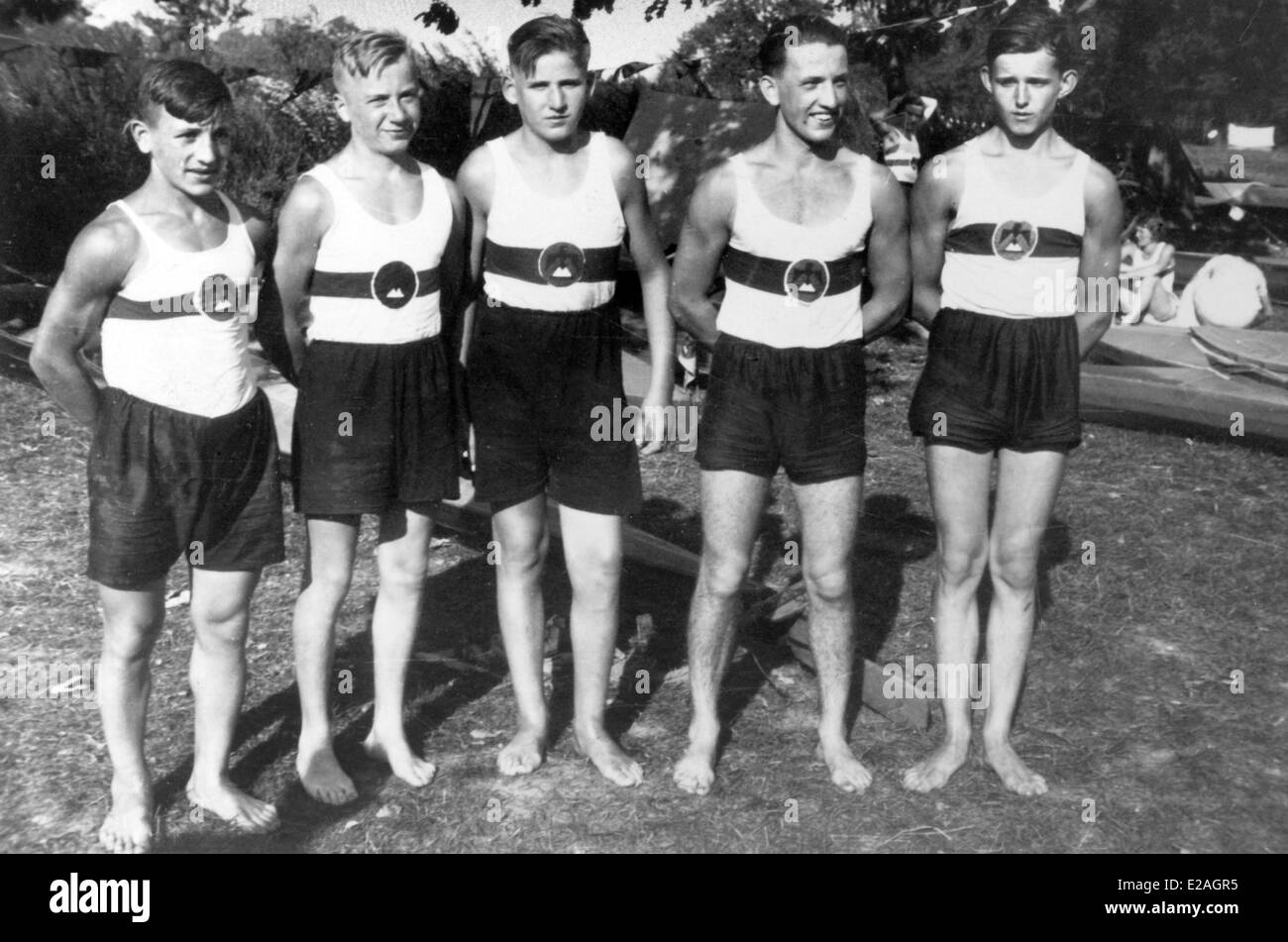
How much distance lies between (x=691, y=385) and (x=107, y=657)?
17.2 ft

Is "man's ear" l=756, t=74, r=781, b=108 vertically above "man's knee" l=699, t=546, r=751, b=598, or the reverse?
"man's ear" l=756, t=74, r=781, b=108

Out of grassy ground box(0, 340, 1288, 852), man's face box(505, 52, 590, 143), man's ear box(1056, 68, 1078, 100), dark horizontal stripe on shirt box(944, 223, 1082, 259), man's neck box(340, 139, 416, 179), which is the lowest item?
grassy ground box(0, 340, 1288, 852)

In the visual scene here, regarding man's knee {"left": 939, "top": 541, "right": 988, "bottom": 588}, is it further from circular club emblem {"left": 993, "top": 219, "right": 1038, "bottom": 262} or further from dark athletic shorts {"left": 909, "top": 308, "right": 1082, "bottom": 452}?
circular club emblem {"left": 993, "top": 219, "right": 1038, "bottom": 262}

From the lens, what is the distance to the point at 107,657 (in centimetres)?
284

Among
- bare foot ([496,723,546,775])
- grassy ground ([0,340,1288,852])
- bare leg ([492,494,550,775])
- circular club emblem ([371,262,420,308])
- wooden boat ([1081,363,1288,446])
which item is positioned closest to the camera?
circular club emblem ([371,262,420,308])

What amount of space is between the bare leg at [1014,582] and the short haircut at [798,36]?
1.15 metres

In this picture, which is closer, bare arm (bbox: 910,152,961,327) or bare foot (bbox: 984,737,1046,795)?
bare arm (bbox: 910,152,961,327)

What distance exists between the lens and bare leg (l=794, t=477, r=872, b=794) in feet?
10.4

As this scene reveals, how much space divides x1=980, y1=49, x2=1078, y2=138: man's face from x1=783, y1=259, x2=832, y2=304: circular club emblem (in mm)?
589

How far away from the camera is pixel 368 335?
293 cm

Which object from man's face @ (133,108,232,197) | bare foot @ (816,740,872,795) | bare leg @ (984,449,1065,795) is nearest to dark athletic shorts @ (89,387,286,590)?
man's face @ (133,108,232,197)

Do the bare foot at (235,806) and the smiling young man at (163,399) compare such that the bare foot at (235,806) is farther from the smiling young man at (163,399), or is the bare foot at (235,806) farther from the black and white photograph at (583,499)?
the smiling young man at (163,399)

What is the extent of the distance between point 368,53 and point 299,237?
0.46 meters
